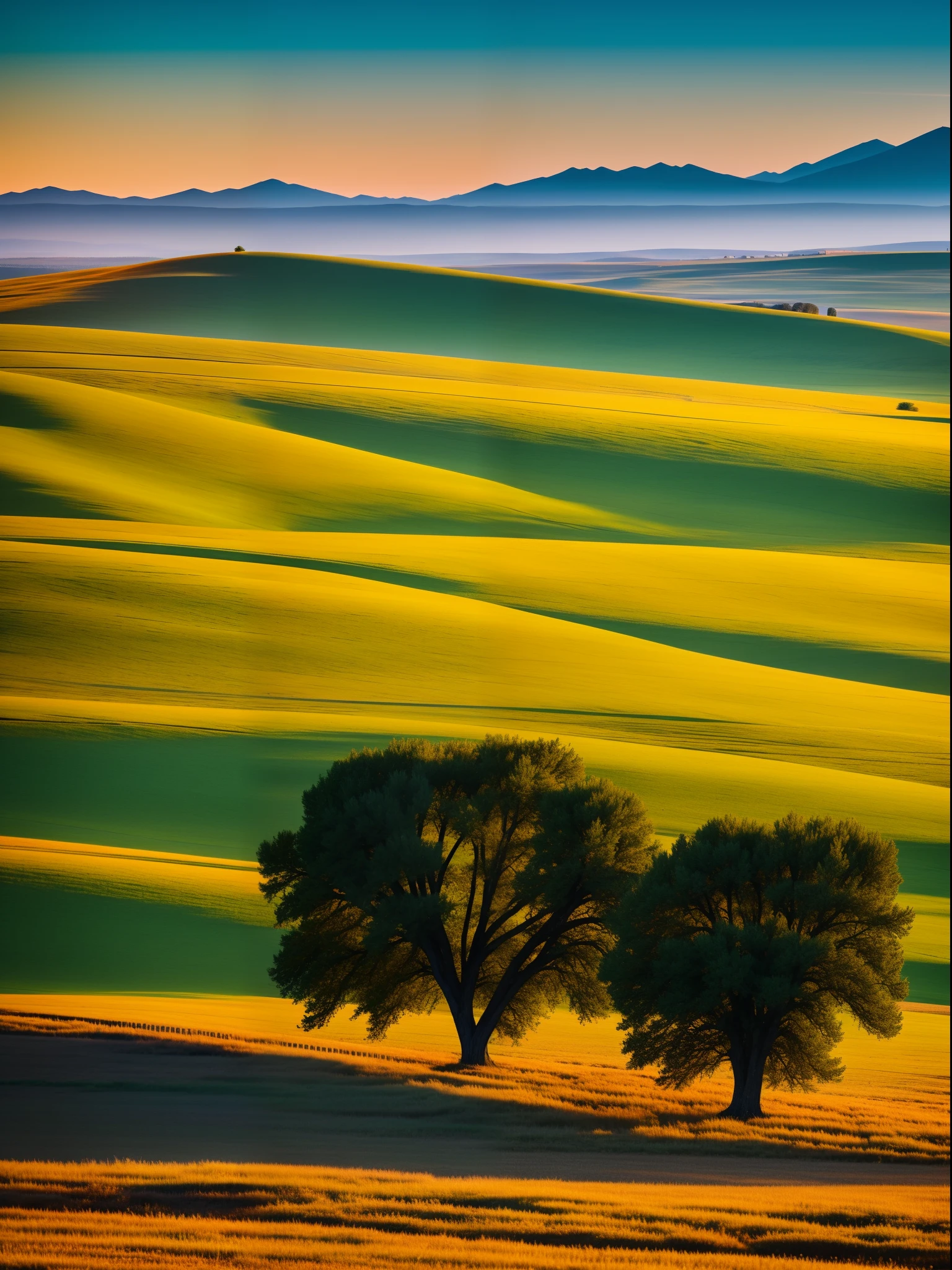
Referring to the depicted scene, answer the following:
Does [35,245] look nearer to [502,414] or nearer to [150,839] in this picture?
[150,839]

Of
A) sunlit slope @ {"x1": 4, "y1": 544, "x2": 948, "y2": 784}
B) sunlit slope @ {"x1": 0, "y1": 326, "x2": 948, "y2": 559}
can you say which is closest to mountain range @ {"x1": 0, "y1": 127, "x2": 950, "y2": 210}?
sunlit slope @ {"x1": 4, "y1": 544, "x2": 948, "y2": 784}

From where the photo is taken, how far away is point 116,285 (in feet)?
92.2

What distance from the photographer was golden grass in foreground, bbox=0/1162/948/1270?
7.66m

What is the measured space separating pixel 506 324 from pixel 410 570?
55.1 feet

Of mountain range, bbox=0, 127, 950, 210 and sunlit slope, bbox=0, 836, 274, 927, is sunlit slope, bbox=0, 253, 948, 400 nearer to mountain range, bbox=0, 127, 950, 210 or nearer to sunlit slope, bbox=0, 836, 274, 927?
mountain range, bbox=0, 127, 950, 210

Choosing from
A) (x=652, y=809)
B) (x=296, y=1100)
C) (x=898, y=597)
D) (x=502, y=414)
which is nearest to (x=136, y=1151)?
(x=296, y=1100)

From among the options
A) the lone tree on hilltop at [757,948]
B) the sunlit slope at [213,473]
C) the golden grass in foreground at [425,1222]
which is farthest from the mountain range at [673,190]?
the sunlit slope at [213,473]

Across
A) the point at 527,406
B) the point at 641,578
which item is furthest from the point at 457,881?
the point at 527,406

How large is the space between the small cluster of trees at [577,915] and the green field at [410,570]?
2219 millimetres

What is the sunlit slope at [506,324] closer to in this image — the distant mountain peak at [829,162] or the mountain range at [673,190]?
the mountain range at [673,190]

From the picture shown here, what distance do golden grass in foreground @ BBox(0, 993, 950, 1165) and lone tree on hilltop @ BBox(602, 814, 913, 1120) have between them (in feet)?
1.55

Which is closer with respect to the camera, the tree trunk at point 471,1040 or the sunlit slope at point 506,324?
the tree trunk at point 471,1040

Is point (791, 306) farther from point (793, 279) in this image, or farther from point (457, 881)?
point (457, 881)

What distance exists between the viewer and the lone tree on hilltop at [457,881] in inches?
527
